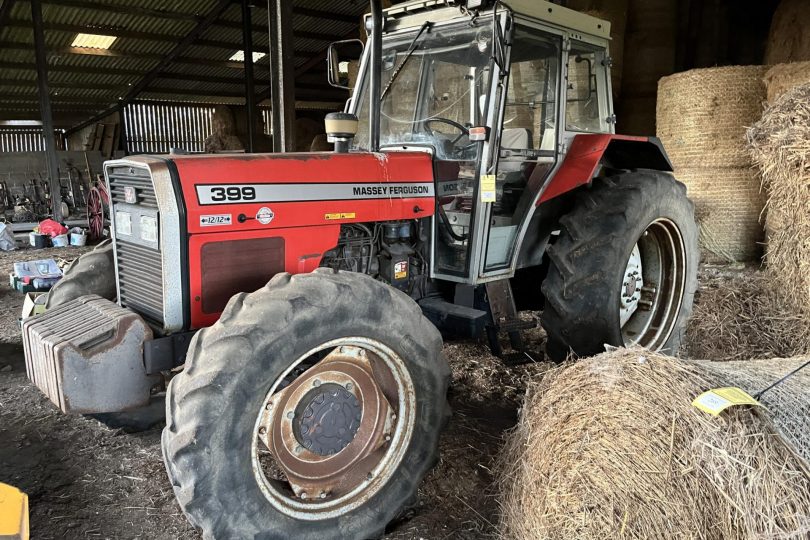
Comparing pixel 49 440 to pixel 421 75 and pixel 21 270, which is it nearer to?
pixel 421 75

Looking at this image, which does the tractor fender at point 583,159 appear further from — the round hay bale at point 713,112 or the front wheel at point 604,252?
the round hay bale at point 713,112

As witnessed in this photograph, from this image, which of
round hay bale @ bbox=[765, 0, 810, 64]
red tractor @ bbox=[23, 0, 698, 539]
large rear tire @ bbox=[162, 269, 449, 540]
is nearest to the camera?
large rear tire @ bbox=[162, 269, 449, 540]

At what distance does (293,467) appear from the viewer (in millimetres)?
2293

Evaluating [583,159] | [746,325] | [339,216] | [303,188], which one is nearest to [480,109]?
[583,159]

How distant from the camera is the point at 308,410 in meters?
2.24

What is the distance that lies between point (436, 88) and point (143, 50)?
12.0m

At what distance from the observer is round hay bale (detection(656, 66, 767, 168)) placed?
600 centimetres

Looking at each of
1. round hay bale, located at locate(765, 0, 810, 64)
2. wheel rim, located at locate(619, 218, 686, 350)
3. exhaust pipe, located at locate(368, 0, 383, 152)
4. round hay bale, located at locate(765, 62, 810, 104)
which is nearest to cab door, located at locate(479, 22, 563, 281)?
exhaust pipe, located at locate(368, 0, 383, 152)

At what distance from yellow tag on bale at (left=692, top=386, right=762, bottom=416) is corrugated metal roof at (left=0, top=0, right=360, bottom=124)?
12396 millimetres

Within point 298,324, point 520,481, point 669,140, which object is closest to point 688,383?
point 520,481

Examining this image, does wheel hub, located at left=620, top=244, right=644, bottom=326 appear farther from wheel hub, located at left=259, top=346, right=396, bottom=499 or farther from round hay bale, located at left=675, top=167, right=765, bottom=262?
round hay bale, located at left=675, top=167, right=765, bottom=262

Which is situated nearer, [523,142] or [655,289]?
[523,142]

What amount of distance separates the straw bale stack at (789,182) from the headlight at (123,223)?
3707 mm

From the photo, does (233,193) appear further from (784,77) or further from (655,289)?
(784,77)
